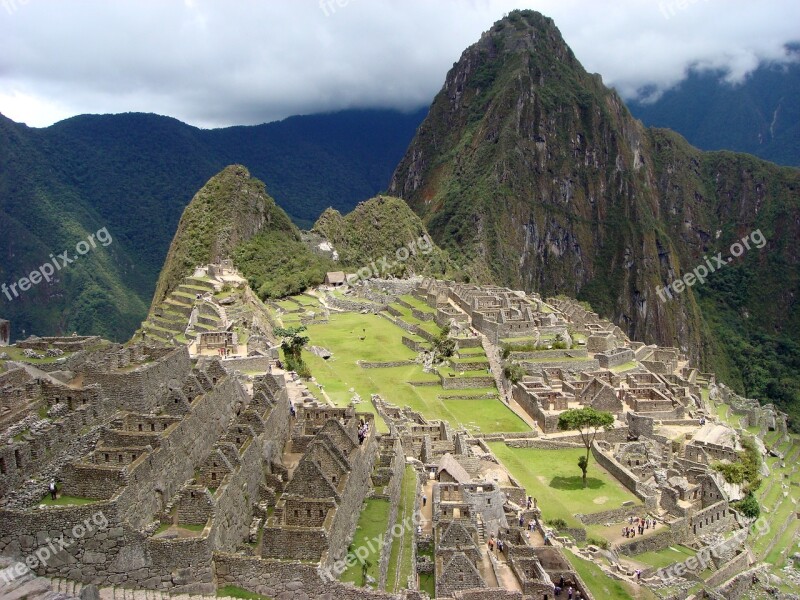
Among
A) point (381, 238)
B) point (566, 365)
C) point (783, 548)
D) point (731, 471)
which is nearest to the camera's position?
point (783, 548)

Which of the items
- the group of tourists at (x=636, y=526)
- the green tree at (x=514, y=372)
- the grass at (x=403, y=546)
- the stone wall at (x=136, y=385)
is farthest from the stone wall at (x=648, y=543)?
the stone wall at (x=136, y=385)

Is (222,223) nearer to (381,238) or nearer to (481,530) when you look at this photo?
(381,238)

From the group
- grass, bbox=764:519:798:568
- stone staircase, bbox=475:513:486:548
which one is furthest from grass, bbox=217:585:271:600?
grass, bbox=764:519:798:568

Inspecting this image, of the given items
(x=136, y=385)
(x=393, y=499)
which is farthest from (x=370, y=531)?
(x=136, y=385)

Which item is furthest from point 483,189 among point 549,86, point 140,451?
point 140,451

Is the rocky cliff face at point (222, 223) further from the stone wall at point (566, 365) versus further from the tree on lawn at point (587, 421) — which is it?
the tree on lawn at point (587, 421)
